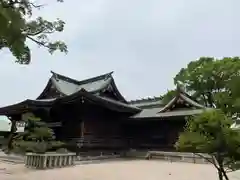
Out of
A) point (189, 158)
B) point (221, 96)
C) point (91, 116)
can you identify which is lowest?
point (189, 158)

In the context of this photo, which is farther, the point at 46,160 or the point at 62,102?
the point at 62,102

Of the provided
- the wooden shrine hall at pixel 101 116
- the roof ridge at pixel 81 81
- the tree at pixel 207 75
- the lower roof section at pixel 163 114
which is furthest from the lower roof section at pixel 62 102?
the tree at pixel 207 75

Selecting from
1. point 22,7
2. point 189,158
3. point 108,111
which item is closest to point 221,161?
point 22,7

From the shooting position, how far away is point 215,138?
619 cm

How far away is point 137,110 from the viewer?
25406 mm

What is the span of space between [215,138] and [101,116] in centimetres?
1634

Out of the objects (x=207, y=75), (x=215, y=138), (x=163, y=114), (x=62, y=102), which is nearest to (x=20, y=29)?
(x=215, y=138)

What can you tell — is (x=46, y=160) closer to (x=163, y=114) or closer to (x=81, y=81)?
(x=163, y=114)

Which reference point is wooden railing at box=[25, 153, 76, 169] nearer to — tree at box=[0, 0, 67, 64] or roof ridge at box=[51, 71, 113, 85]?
tree at box=[0, 0, 67, 64]

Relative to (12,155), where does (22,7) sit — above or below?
above

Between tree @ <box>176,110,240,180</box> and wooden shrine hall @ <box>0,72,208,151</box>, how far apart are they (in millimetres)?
12548

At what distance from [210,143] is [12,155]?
16.8 metres

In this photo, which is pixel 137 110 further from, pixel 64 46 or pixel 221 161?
pixel 221 161

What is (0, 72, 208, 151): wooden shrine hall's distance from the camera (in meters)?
20.2
